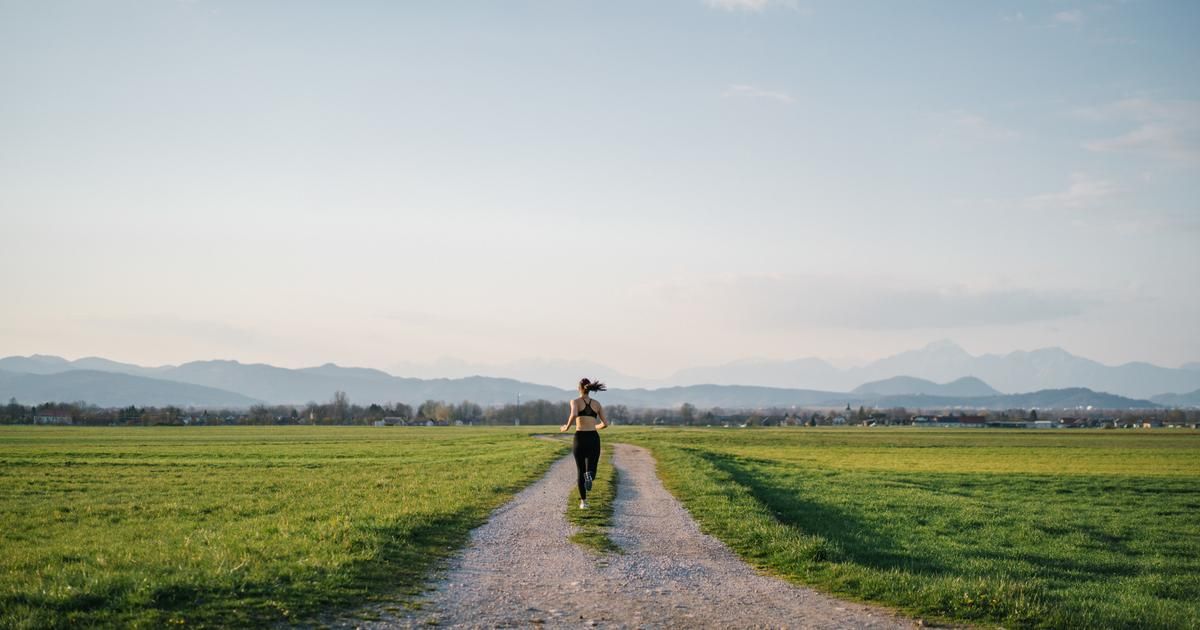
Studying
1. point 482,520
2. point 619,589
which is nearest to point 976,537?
point 482,520

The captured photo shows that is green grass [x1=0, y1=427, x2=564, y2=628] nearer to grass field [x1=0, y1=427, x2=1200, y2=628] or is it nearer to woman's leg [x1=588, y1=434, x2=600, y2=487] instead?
grass field [x1=0, y1=427, x2=1200, y2=628]

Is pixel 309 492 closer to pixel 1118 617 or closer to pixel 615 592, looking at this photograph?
pixel 615 592

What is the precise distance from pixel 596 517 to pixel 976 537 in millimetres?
11184

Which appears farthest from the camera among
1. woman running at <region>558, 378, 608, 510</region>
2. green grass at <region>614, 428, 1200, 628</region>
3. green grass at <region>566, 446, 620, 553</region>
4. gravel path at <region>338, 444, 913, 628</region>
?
woman running at <region>558, 378, 608, 510</region>

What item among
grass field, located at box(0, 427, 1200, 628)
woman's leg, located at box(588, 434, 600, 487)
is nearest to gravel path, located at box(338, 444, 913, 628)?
grass field, located at box(0, 427, 1200, 628)

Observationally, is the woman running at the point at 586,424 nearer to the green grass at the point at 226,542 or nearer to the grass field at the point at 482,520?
the grass field at the point at 482,520

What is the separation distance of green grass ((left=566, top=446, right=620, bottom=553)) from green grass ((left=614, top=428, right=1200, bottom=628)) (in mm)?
2160

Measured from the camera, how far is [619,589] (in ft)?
36.7

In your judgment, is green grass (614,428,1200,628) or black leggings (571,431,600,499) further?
black leggings (571,431,600,499)

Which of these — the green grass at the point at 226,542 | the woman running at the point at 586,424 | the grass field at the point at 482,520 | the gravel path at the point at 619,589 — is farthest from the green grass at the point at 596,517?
the green grass at the point at 226,542

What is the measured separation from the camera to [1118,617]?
1120 cm

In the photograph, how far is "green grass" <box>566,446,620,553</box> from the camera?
1475 cm

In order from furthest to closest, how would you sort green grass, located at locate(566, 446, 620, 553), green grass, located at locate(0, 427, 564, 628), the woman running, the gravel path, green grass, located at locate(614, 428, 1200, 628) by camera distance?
1. the woman running
2. green grass, located at locate(566, 446, 620, 553)
3. green grass, located at locate(614, 428, 1200, 628)
4. the gravel path
5. green grass, located at locate(0, 427, 564, 628)

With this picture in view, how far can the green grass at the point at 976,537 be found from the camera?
11.3 m
